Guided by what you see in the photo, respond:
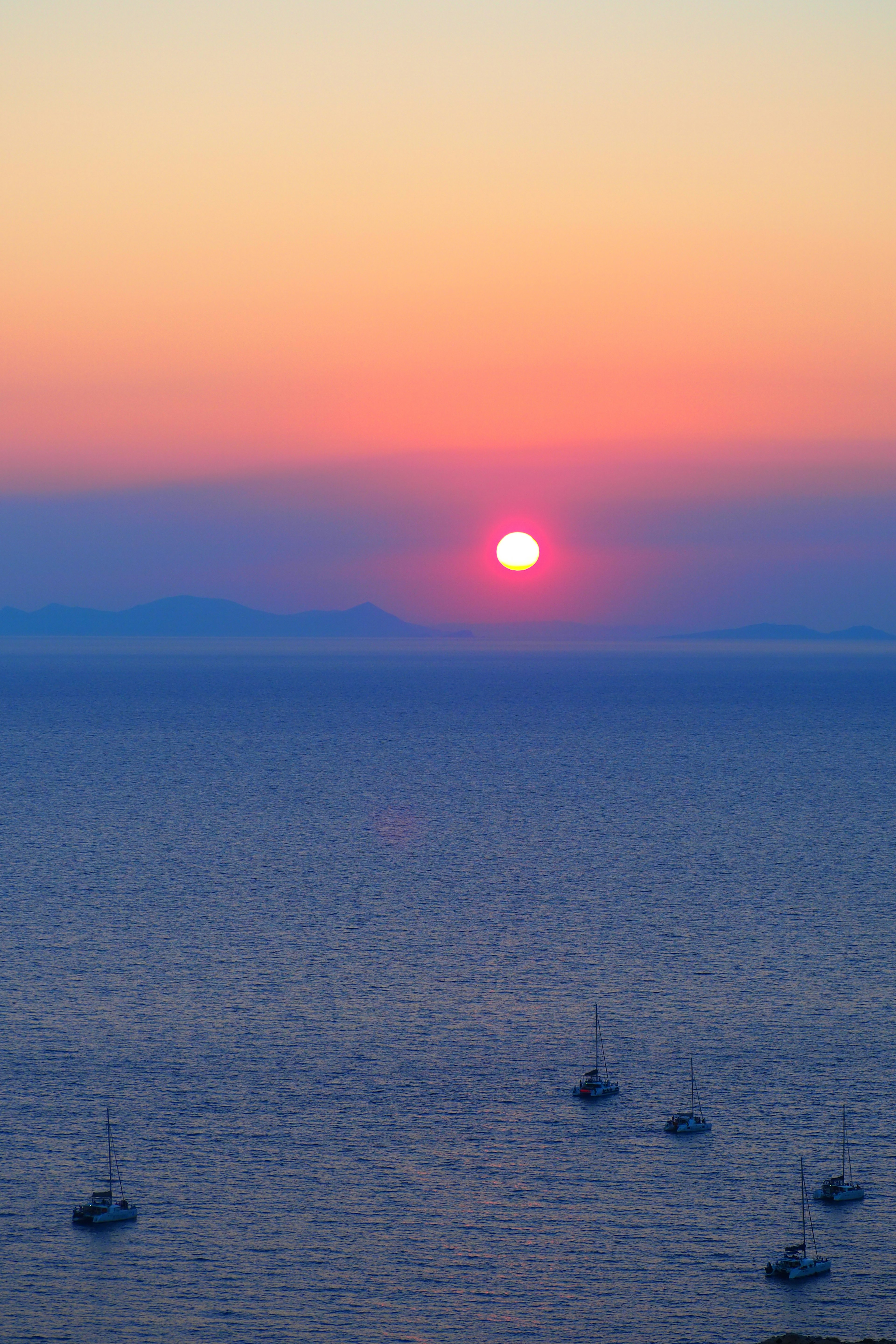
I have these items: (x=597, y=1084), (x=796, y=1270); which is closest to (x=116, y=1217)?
(x=597, y=1084)

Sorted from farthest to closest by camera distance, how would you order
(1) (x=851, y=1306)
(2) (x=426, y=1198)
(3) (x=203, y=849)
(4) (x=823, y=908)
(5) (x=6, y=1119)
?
1. (3) (x=203, y=849)
2. (4) (x=823, y=908)
3. (5) (x=6, y=1119)
4. (2) (x=426, y=1198)
5. (1) (x=851, y=1306)

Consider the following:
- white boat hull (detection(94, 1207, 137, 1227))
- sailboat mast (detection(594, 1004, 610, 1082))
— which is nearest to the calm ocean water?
white boat hull (detection(94, 1207, 137, 1227))

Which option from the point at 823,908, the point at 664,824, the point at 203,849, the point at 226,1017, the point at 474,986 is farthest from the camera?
the point at 664,824

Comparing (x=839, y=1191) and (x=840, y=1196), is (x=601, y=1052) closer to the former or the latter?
(x=839, y=1191)

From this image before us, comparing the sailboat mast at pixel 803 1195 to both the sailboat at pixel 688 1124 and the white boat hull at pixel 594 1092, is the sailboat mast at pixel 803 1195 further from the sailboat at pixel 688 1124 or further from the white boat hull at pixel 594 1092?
the white boat hull at pixel 594 1092

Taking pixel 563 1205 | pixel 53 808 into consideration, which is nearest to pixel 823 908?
pixel 563 1205

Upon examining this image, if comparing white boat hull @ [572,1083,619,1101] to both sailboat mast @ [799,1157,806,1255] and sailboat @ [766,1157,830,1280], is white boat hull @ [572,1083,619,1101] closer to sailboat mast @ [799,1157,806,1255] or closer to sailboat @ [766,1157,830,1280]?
sailboat mast @ [799,1157,806,1255]

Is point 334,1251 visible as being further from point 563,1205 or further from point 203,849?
point 203,849

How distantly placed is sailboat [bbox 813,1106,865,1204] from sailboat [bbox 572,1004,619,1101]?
45.3 ft

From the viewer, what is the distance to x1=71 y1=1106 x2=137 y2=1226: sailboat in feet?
218

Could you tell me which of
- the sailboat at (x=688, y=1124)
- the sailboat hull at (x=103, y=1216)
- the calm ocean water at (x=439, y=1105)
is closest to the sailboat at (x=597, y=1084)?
the calm ocean water at (x=439, y=1105)

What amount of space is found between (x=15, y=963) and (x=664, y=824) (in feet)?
313

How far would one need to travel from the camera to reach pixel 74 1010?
94375 millimetres

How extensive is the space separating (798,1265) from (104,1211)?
31.5m
